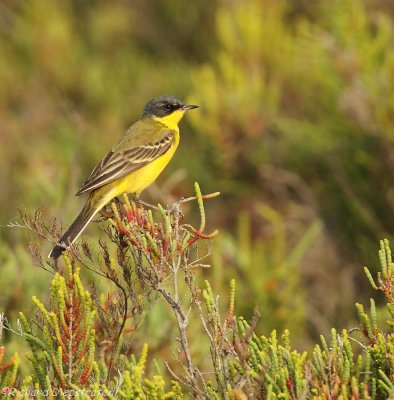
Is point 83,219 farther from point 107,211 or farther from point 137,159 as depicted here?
point 137,159

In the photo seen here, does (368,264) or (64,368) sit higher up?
(368,264)

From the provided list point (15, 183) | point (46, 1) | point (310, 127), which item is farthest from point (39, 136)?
point (310, 127)

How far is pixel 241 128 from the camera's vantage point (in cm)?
735

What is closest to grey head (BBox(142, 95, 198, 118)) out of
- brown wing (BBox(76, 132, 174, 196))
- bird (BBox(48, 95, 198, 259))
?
bird (BBox(48, 95, 198, 259))

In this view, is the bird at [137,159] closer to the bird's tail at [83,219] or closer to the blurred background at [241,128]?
the bird's tail at [83,219]

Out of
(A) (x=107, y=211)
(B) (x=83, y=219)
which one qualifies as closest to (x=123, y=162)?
(A) (x=107, y=211)

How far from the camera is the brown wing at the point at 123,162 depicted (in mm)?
4848

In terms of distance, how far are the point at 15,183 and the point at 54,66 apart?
5.11 feet

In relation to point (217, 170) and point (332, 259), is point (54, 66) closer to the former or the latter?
point (217, 170)

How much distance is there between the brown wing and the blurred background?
0.23 m

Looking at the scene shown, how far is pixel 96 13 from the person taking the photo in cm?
1045

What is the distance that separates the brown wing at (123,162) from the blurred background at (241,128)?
23cm

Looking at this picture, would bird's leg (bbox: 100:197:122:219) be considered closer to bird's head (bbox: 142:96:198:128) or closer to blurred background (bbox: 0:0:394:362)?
blurred background (bbox: 0:0:394:362)

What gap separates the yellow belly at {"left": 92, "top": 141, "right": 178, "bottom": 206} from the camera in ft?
15.8
